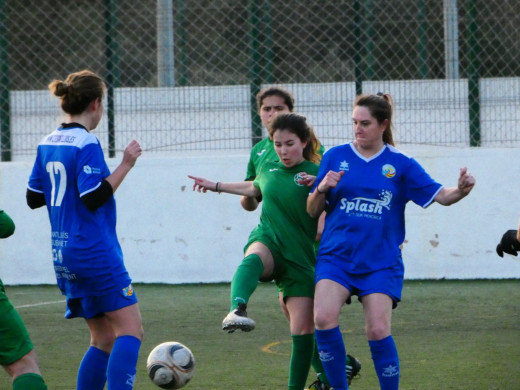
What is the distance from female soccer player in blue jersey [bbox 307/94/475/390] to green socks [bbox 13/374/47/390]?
1.42m

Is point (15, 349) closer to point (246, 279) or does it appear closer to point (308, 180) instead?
point (246, 279)

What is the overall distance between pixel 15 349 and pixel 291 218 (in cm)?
173

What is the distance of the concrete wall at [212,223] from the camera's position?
10461mm

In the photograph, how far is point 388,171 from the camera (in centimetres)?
526

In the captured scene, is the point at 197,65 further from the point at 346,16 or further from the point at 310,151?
the point at 310,151

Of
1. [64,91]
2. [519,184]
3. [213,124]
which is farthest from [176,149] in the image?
[64,91]

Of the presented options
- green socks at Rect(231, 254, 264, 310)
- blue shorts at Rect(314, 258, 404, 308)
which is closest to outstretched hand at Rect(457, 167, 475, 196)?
blue shorts at Rect(314, 258, 404, 308)

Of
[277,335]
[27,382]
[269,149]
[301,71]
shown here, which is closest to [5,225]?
[27,382]

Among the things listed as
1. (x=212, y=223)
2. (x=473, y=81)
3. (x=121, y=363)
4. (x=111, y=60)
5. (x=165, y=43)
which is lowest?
(x=121, y=363)

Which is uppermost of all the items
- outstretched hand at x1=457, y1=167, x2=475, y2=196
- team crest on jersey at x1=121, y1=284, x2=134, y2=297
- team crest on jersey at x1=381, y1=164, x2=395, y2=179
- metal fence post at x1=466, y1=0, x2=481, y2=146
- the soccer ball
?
metal fence post at x1=466, y1=0, x2=481, y2=146

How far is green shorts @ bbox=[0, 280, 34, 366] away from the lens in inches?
178

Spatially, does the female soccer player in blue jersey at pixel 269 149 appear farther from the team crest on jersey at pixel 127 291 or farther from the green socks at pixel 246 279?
the team crest on jersey at pixel 127 291

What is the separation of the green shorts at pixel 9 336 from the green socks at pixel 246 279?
1.22 metres

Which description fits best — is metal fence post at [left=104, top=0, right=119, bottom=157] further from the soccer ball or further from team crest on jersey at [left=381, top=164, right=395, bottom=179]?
team crest on jersey at [left=381, top=164, right=395, bottom=179]
